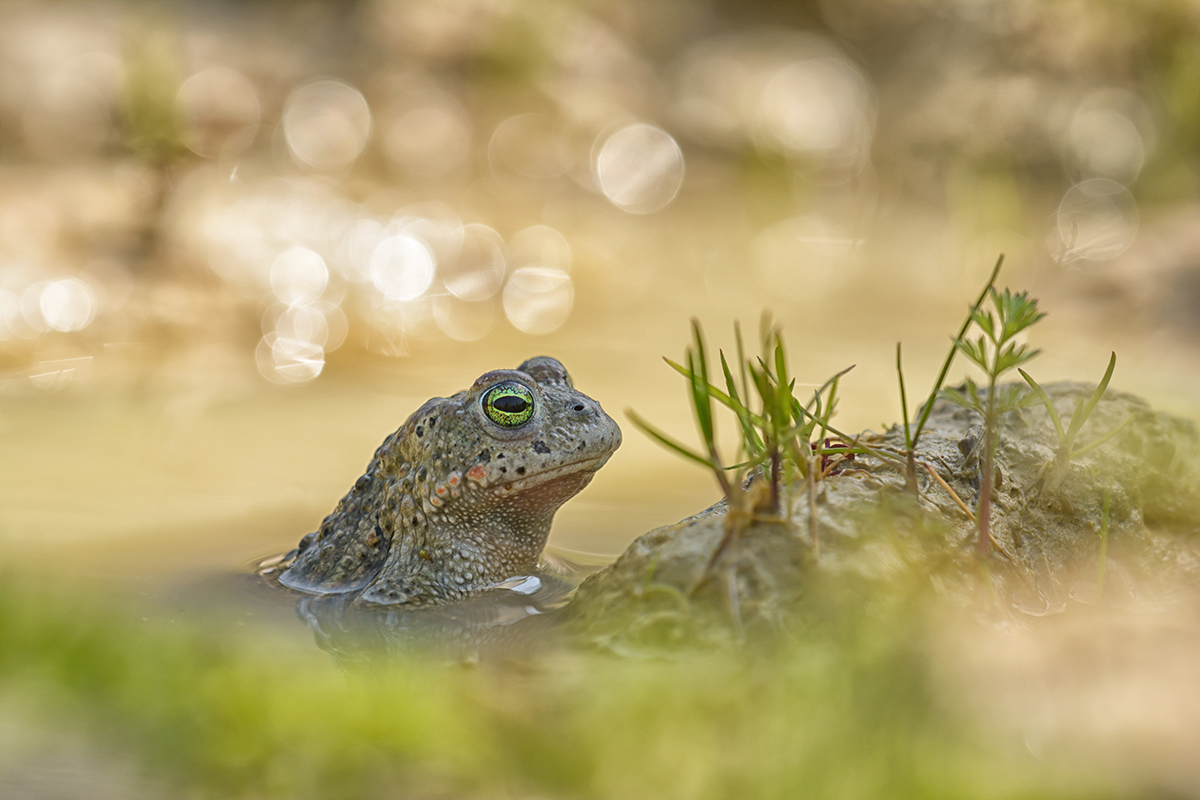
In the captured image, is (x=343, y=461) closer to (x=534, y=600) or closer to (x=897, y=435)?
(x=534, y=600)

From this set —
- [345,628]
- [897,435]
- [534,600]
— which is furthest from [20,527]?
[897,435]

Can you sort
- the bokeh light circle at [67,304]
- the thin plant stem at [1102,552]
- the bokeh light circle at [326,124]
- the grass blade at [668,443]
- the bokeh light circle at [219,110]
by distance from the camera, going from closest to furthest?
1. the grass blade at [668,443]
2. the thin plant stem at [1102,552]
3. the bokeh light circle at [67,304]
4. the bokeh light circle at [219,110]
5. the bokeh light circle at [326,124]

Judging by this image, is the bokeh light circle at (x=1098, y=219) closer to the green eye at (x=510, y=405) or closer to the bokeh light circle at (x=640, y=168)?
the bokeh light circle at (x=640, y=168)

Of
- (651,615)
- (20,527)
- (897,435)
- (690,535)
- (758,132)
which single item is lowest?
(20,527)

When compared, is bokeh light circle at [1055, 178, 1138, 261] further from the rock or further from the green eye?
the green eye

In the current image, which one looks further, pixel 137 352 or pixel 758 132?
pixel 758 132

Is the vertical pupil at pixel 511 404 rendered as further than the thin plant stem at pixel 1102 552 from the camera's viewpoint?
Yes

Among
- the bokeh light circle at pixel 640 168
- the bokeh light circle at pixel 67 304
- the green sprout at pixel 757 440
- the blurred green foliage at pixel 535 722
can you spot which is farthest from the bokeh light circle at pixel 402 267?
the blurred green foliage at pixel 535 722
